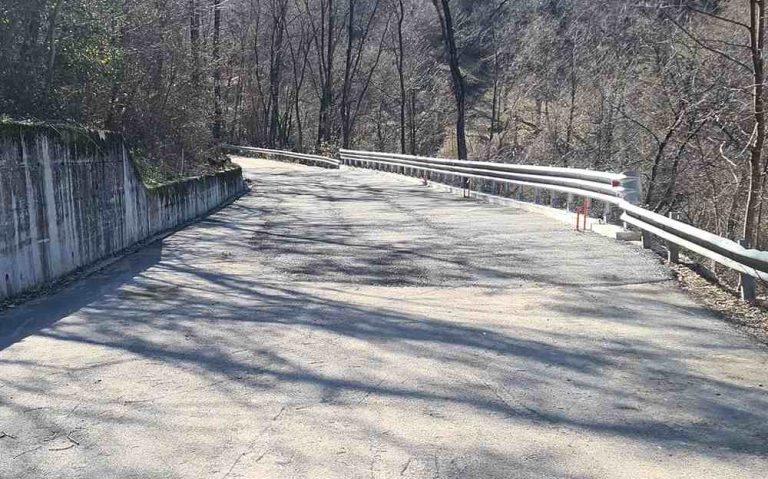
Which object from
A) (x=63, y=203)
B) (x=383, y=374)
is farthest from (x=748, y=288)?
(x=63, y=203)

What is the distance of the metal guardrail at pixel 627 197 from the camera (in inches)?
262

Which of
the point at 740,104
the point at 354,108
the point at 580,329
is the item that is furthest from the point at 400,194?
the point at 354,108

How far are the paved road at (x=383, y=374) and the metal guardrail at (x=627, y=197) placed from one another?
19.5 inches

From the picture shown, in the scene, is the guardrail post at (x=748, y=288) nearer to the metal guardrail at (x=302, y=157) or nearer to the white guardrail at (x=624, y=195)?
the white guardrail at (x=624, y=195)

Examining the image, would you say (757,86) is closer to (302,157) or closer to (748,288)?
(748,288)

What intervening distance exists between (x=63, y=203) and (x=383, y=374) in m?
5.66

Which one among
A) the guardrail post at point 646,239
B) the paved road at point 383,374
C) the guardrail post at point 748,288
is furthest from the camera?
the guardrail post at point 646,239

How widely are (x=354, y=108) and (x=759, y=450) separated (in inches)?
2256

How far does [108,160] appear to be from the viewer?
10.5 meters

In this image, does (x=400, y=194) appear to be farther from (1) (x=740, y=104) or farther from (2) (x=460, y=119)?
(2) (x=460, y=119)

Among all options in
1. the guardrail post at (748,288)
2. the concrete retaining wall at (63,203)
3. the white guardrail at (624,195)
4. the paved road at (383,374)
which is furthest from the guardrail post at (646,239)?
the concrete retaining wall at (63,203)

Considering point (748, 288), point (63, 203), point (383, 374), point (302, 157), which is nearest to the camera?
point (383, 374)

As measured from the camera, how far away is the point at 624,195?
35.6 feet

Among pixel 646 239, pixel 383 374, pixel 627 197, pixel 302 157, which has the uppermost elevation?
pixel 627 197
